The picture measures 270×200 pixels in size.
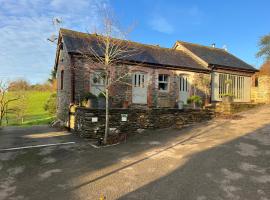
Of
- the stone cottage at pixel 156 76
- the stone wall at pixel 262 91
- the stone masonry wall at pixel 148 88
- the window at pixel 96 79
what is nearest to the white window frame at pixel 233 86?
the stone cottage at pixel 156 76

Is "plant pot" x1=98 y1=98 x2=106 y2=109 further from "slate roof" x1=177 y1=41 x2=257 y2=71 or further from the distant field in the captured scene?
the distant field

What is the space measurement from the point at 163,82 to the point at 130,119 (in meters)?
5.77

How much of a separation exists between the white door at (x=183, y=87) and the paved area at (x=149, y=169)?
700 cm

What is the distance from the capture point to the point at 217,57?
2220 cm

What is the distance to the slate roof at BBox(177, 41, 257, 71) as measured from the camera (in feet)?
67.9

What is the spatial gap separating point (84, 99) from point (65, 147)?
11.4 ft

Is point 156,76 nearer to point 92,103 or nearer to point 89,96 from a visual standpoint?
point 89,96

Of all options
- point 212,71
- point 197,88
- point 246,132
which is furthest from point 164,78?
point 246,132

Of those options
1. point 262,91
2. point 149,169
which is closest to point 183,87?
point 262,91

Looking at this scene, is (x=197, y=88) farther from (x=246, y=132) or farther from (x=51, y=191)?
(x=51, y=191)

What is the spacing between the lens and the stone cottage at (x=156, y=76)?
15219 millimetres

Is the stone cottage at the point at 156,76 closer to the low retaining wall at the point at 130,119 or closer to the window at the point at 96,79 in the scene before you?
the window at the point at 96,79

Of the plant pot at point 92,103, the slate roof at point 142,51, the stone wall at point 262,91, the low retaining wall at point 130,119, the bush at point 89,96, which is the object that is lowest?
the low retaining wall at point 130,119

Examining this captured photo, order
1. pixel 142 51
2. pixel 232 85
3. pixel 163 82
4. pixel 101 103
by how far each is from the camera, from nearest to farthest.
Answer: pixel 101 103 → pixel 163 82 → pixel 142 51 → pixel 232 85
